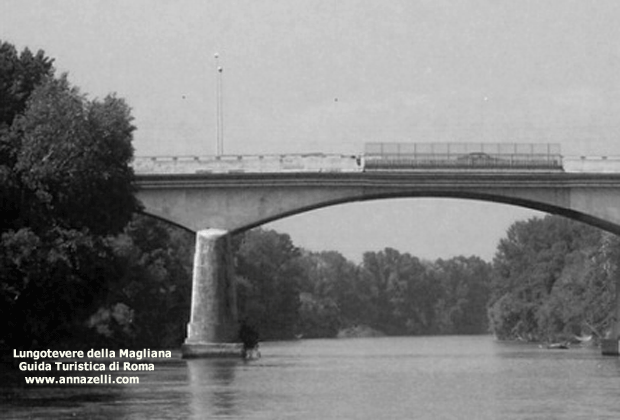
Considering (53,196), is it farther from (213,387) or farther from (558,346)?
(558,346)

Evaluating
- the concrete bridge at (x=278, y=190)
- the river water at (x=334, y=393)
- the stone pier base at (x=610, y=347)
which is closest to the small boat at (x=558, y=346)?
the stone pier base at (x=610, y=347)

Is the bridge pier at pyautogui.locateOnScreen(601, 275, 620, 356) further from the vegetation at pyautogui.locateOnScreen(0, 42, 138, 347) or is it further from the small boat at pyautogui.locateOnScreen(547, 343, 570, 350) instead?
the vegetation at pyautogui.locateOnScreen(0, 42, 138, 347)

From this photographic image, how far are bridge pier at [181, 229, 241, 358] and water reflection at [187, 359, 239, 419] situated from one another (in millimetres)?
1420

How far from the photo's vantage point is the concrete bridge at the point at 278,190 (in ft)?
303

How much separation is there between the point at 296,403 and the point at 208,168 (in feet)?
122

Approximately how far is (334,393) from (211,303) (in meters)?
29.5

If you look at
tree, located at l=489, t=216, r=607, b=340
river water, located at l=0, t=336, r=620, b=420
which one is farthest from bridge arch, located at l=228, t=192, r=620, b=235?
tree, located at l=489, t=216, r=607, b=340

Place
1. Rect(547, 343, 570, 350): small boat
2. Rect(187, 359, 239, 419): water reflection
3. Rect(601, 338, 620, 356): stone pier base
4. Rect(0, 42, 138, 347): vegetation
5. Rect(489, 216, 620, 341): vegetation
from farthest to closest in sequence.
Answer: Rect(547, 343, 570, 350): small boat, Rect(489, 216, 620, 341): vegetation, Rect(601, 338, 620, 356): stone pier base, Rect(0, 42, 138, 347): vegetation, Rect(187, 359, 239, 419): water reflection

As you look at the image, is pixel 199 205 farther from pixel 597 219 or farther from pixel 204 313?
pixel 597 219

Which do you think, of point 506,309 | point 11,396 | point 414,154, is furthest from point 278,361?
point 506,309

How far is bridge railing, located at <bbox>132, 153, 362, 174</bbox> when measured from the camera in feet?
304

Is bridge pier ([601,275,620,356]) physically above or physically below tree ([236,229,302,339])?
below

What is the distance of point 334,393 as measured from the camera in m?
63.0

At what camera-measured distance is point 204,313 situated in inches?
3617
